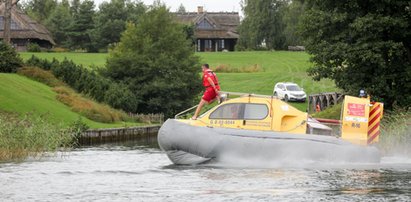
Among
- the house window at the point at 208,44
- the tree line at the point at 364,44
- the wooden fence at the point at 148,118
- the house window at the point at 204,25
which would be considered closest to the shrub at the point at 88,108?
the wooden fence at the point at 148,118

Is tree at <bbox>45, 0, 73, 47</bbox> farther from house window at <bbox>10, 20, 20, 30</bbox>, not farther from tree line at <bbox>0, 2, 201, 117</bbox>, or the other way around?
tree line at <bbox>0, 2, 201, 117</bbox>

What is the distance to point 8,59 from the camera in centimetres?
5994

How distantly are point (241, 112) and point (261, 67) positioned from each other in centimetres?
7361

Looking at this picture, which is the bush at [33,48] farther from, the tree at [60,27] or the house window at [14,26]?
the tree at [60,27]

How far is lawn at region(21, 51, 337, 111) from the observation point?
270ft

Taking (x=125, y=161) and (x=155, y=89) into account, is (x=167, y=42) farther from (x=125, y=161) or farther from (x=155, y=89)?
(x=125, y=161)

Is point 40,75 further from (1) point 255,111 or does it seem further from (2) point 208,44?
(2) point 208,44

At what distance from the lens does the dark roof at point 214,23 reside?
449ft

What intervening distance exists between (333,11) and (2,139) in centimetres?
1773

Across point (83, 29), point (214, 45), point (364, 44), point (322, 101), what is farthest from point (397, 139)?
point (214, 45)

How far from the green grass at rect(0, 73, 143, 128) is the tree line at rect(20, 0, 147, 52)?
5868 cm

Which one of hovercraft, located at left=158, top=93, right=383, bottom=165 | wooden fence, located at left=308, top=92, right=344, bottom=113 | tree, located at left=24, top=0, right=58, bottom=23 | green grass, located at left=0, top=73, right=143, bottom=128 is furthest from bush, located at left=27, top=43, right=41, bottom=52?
hovercraft, located at left=158, top=93, right=383, bottom=165

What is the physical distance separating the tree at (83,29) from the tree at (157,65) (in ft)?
166

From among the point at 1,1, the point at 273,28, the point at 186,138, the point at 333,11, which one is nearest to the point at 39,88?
the point at 1,1
